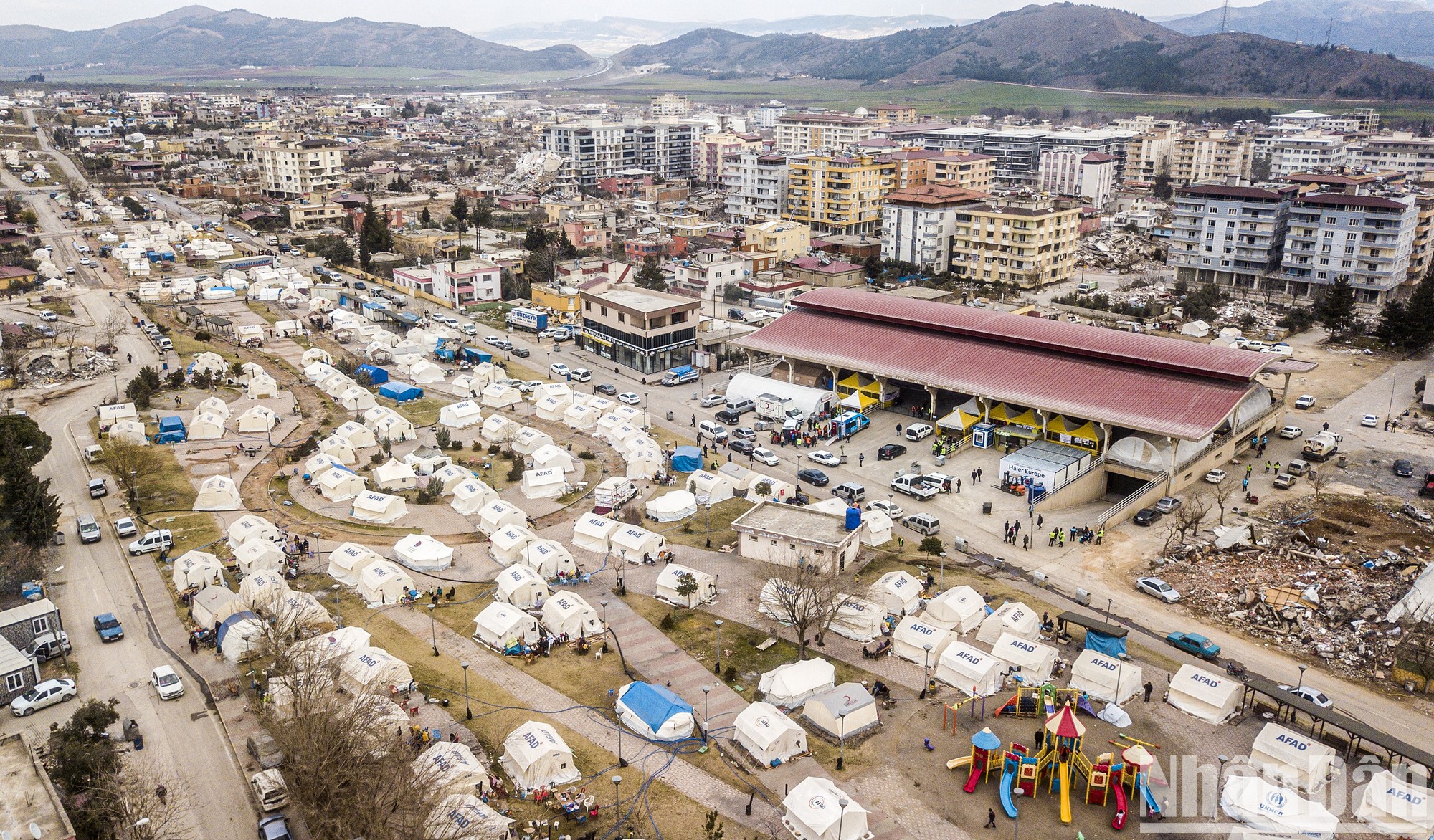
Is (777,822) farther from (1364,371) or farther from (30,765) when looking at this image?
(1364,371)

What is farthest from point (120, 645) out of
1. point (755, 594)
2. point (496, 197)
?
point (496, 197)

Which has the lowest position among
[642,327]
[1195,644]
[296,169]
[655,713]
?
[1195,644]

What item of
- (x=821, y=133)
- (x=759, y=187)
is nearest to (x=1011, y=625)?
(x=759, y=187)

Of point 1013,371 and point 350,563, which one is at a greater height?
point 1013,371

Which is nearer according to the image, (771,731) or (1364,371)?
(771,731)

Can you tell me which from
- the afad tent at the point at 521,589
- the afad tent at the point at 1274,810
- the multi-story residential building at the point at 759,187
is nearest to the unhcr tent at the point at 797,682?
the afad tent at the point at 521,589

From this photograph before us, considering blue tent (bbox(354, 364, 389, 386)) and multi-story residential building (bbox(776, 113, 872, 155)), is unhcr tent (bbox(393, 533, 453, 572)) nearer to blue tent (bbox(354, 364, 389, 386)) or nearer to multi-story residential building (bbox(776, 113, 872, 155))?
blue tent (bbox(354, 364, 389, 386))

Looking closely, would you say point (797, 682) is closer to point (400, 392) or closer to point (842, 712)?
point (842, 712)
